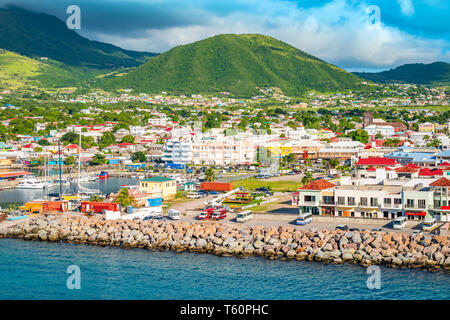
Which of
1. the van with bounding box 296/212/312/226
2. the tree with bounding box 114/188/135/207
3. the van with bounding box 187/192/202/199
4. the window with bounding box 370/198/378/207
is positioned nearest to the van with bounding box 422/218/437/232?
the window with bounding box 370/198/378/207

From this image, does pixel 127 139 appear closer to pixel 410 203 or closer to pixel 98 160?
pixel 98 160

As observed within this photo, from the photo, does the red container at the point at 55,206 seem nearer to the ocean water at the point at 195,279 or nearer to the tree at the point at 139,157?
the ocean water at the point at 195,279

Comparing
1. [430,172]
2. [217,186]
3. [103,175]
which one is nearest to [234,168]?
[103,175]

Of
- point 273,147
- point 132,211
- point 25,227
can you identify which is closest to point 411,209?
point 132,211

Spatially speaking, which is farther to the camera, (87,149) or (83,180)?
(87,149)
